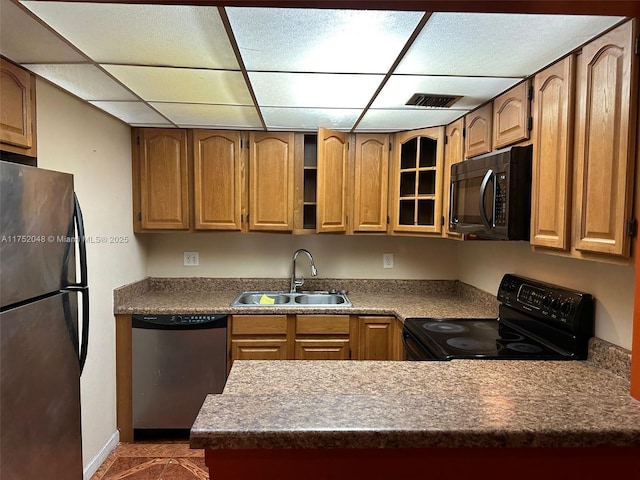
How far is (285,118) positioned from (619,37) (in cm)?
170

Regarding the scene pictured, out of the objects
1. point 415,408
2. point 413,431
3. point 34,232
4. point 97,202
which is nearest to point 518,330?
point 415,408

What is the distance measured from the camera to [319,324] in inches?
99.7

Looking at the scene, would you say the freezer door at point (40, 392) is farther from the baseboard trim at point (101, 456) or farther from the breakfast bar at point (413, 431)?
the breakfast bar at point (413, 431)

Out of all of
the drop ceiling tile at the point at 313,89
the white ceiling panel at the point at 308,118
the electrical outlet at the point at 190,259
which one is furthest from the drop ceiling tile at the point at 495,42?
the electrical outlet at the point at 190,259

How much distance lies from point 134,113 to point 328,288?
74.5 inches

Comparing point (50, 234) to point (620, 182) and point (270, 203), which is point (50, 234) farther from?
point (620, 182)

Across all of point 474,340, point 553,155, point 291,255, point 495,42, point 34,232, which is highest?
point 495,42

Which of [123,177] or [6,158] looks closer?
[6,158]

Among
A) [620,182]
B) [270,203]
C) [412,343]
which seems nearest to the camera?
[620,182]

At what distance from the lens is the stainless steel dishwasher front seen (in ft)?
7.99

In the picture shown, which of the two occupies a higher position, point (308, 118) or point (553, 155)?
point (308, 118)

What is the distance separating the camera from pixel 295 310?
2.51m

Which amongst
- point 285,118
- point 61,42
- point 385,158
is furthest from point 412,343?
point 61,42

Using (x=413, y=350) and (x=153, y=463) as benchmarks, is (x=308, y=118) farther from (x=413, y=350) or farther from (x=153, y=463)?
(x=153, y=463)
